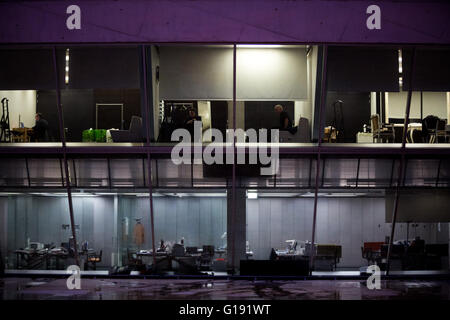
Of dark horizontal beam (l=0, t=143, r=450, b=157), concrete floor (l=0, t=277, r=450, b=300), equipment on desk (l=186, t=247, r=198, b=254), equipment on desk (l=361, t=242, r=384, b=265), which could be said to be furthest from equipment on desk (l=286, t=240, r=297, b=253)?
equipment on desk (l=186, t=247, r=198, b=254)

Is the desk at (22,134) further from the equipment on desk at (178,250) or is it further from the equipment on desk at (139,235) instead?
the equipment on desk at (178,250)

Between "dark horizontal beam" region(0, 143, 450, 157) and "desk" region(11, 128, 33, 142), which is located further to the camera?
"desk" region(11, 128, 33, 142)

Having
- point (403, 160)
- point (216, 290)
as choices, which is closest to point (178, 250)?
point (216, 290)

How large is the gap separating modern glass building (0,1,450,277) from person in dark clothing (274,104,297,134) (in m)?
0.04

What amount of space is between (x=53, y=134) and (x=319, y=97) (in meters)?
8.18

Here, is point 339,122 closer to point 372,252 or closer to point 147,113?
point 372,252

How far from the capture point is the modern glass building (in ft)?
61.8

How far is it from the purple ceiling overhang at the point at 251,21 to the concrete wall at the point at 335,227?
494 cm

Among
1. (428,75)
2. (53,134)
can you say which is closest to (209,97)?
(53,134)

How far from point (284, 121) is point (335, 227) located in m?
3.58

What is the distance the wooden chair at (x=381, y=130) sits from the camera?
19156 mm

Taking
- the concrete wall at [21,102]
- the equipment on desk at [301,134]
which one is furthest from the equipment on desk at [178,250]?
the concrete wall at [21,102]

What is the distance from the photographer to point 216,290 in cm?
1669

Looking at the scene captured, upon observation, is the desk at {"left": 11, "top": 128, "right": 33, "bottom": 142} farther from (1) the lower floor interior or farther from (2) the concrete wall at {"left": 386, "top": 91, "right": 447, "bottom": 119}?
(2) the concrete wall at {"left": 386, "top": 91, "right": 447, "bottom": 119}
